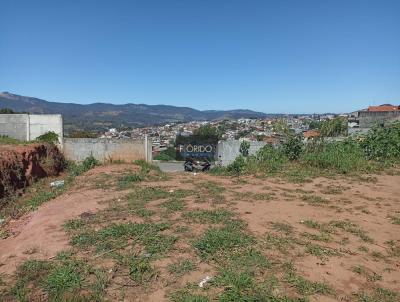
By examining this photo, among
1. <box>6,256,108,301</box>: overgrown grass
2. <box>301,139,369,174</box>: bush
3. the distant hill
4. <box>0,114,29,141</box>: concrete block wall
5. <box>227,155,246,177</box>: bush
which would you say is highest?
the distant hill

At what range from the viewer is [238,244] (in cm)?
427

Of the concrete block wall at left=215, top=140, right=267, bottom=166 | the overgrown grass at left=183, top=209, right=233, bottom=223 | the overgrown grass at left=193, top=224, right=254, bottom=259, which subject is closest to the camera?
the overgrown grass at left=193, top=224, right=254, bottom=259

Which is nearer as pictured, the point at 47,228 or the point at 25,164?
the point at 47,228

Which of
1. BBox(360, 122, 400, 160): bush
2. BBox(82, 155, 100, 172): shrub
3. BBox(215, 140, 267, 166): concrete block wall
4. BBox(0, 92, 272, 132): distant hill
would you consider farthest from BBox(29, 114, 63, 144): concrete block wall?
BBox(0, 92, 272, 132): distant hill

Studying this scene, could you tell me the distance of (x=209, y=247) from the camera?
4.19 m

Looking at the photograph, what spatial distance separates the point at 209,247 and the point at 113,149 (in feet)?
32.5

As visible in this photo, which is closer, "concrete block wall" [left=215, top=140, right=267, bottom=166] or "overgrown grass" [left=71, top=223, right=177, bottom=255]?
"overgrown grass" [left=71, top=223, right=177, bottom=255]

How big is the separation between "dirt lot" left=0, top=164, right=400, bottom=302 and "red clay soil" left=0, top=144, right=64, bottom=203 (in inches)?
109

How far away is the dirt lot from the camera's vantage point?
11.0 feet

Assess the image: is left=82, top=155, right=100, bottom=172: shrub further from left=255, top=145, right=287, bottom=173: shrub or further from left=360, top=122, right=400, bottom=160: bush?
left=360, top=122, right=400, bottom=160: bush

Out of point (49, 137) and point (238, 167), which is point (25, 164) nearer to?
point (49, 137)

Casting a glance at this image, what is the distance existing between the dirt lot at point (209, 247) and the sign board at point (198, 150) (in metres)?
9.85

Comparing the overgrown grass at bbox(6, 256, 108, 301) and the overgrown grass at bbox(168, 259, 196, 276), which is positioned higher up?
the overgrown grass at bbox(168, 259, 196, 276)

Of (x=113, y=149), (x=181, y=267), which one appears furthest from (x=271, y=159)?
(x=181, y=267)
